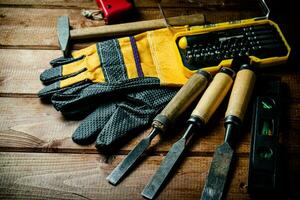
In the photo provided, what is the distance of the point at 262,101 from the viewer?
0.89 m

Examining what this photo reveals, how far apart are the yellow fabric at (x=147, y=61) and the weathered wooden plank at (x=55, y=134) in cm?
10

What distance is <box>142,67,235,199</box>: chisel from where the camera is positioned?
0.79 m

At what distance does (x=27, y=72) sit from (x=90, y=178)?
1.19 ft

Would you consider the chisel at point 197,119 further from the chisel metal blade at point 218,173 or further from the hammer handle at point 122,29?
the hammer handle at point 122,29

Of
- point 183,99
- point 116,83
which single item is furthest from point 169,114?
point 116,83

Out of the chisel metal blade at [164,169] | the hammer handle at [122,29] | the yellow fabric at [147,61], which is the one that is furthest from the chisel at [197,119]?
the hammer handle at [122,29]

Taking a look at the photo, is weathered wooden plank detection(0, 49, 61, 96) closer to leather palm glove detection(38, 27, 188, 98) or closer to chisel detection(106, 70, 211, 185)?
leather palm glove detection(38, 27, 188, 98)

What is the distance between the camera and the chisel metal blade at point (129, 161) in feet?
2.61

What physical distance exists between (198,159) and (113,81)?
29cm

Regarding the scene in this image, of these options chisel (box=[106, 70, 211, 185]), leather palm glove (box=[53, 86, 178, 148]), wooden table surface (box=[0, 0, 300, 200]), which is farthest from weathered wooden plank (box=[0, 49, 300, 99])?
chisel (box=[106, 70, 211, 185])

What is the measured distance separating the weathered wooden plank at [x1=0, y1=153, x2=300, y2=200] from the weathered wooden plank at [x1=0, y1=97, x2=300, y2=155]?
23mm

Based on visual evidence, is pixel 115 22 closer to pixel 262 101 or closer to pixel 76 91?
pixel 76 91

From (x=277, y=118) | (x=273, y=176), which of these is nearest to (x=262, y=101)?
(x=277, y=118)

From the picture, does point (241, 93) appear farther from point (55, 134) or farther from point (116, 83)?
point (55, 134)
